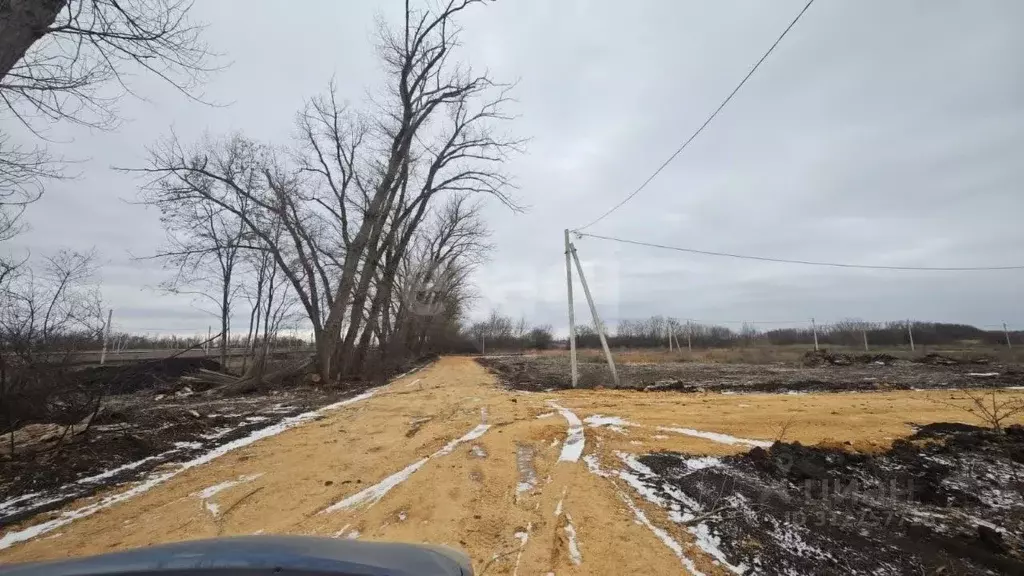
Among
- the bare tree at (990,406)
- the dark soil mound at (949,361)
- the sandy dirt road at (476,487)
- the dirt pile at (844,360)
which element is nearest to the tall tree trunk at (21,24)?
the sandy dirt road at (476,487)

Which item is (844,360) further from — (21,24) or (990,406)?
(21,24)

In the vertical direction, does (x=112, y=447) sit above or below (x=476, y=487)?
above

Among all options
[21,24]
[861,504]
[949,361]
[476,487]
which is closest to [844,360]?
[949,361]

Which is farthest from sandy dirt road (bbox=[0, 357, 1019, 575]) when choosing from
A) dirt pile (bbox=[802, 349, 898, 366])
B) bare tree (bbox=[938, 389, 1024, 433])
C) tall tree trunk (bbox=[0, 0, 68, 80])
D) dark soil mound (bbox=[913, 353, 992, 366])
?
dark soil mound (bbox=[913, 353, 992, 366])

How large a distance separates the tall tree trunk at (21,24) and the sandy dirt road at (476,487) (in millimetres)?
4307

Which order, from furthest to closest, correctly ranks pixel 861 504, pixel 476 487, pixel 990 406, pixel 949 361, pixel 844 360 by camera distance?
pixel 844 360, pixel 949 361, pixel 990 406, pixel 476 487, pixel 861 504

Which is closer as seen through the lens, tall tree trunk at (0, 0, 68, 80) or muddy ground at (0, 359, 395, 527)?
tall tree trunk at (0, 0, 68, 80)

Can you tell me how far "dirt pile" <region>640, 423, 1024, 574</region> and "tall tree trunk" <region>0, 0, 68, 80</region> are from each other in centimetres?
756

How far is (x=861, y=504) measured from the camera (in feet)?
14.5

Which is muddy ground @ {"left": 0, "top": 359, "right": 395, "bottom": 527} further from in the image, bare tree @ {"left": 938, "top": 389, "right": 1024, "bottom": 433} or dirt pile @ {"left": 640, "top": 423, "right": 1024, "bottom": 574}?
bare tree @ {"left": 938, "top": 389, "right": 1024, "bottom": 433}

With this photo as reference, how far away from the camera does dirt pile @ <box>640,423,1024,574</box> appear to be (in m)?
3.42

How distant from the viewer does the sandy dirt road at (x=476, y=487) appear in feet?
11.9

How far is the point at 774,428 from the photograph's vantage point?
24.0ft

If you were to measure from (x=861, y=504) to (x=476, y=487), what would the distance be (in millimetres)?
3658
